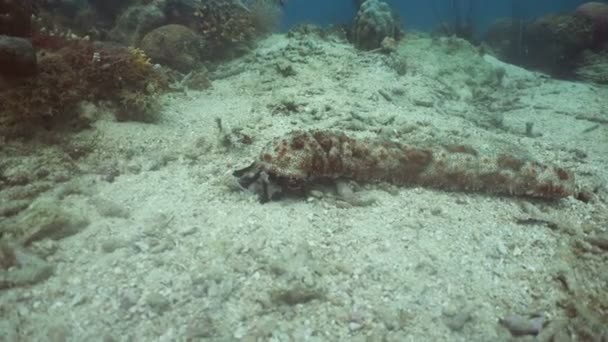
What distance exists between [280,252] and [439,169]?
229 centimetres

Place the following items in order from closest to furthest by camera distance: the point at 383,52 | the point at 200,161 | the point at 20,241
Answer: the point at 20,241
the point at 200,161
the point at 383,52

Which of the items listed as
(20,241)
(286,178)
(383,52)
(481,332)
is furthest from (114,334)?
(383,52)

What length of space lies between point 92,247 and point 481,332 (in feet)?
11.4

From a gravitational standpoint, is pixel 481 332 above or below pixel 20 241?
below

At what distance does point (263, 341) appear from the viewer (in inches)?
113

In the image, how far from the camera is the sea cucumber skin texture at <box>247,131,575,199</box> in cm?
462

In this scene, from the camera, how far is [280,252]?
3732 mm

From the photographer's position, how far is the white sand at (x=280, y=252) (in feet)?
10.0

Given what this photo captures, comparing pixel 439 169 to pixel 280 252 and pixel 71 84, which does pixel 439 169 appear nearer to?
pixel 280 252

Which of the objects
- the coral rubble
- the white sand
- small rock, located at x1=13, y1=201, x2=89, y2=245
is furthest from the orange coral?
the coral rubble

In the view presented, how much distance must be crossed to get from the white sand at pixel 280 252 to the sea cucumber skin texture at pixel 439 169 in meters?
0.18

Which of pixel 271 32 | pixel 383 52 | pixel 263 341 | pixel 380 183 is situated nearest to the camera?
pixel 263 341

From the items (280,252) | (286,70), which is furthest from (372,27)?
(280,252)

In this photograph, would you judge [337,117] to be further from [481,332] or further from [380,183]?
[481,332]
